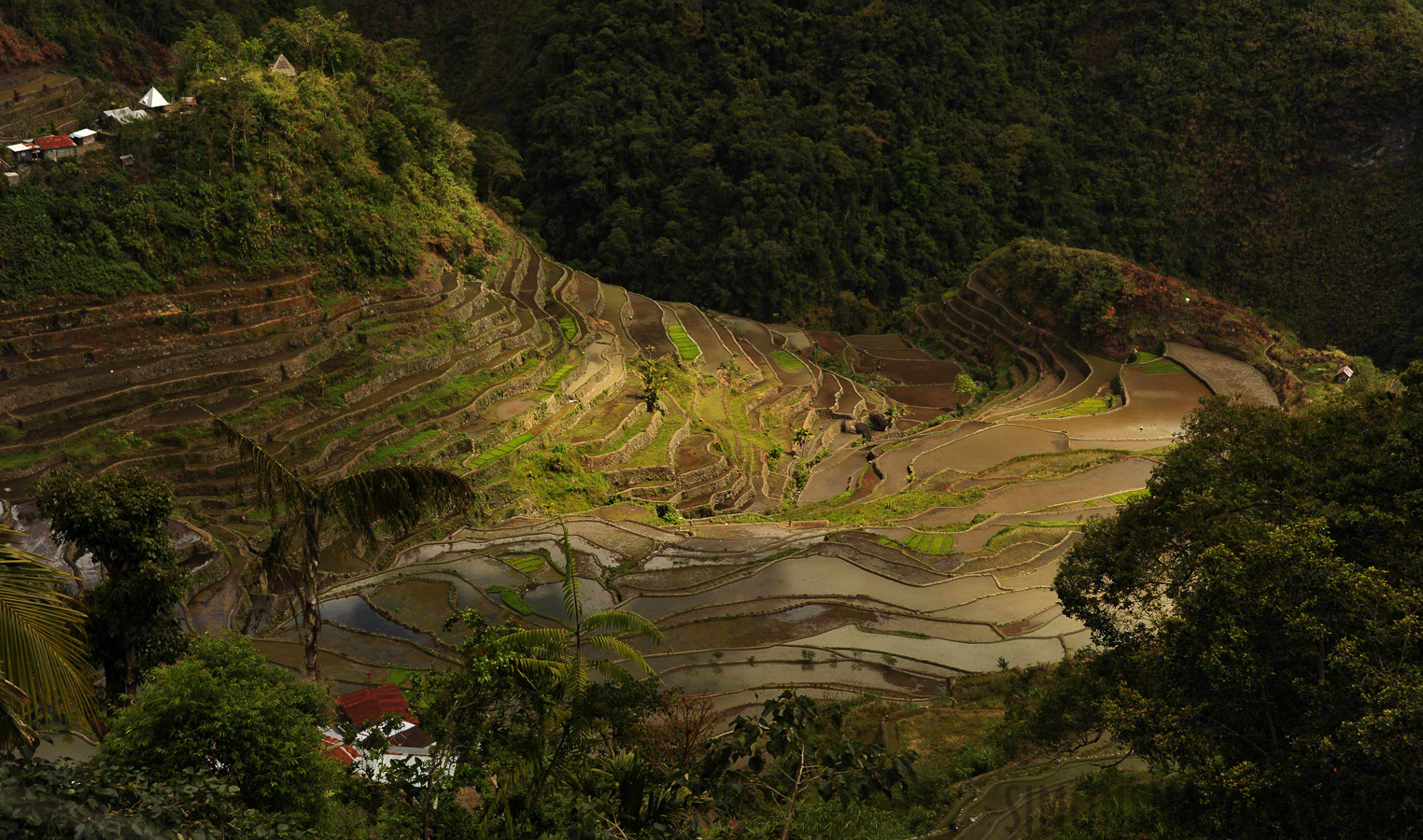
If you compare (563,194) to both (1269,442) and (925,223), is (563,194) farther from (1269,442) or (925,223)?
(1269,442)

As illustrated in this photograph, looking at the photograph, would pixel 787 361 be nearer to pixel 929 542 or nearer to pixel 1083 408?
pixel 1083 408

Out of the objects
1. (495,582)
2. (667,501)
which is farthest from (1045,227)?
(495,582)

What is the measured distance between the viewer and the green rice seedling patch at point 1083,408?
34750 millimetres

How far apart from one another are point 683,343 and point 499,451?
570 inches

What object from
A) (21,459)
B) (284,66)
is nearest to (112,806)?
(21,459)

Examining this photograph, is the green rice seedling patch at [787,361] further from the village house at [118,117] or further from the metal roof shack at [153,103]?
the village house at [118,117]

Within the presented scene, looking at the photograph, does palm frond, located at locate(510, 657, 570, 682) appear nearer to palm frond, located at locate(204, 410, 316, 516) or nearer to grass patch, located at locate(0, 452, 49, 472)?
palm frond, located at locate(204, 410, 316, 516)

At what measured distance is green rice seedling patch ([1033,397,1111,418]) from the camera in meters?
34.8

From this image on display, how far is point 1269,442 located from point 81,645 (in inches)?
511

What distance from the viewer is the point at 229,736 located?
8125 mm

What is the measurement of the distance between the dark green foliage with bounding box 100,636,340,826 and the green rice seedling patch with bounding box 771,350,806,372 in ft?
108

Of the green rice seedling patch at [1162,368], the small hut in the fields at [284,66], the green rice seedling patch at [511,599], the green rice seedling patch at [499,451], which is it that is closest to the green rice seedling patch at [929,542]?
the green rice seedling patch at [511,599]

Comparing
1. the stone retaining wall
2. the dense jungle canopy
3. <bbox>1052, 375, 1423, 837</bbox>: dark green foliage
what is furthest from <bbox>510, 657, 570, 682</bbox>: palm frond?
the dense jungle canopy

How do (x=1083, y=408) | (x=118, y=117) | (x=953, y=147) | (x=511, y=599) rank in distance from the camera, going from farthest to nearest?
(x=953, y=147)
(x=1083, y=408)
(x=118, y=117)
(x=511, y=599)
